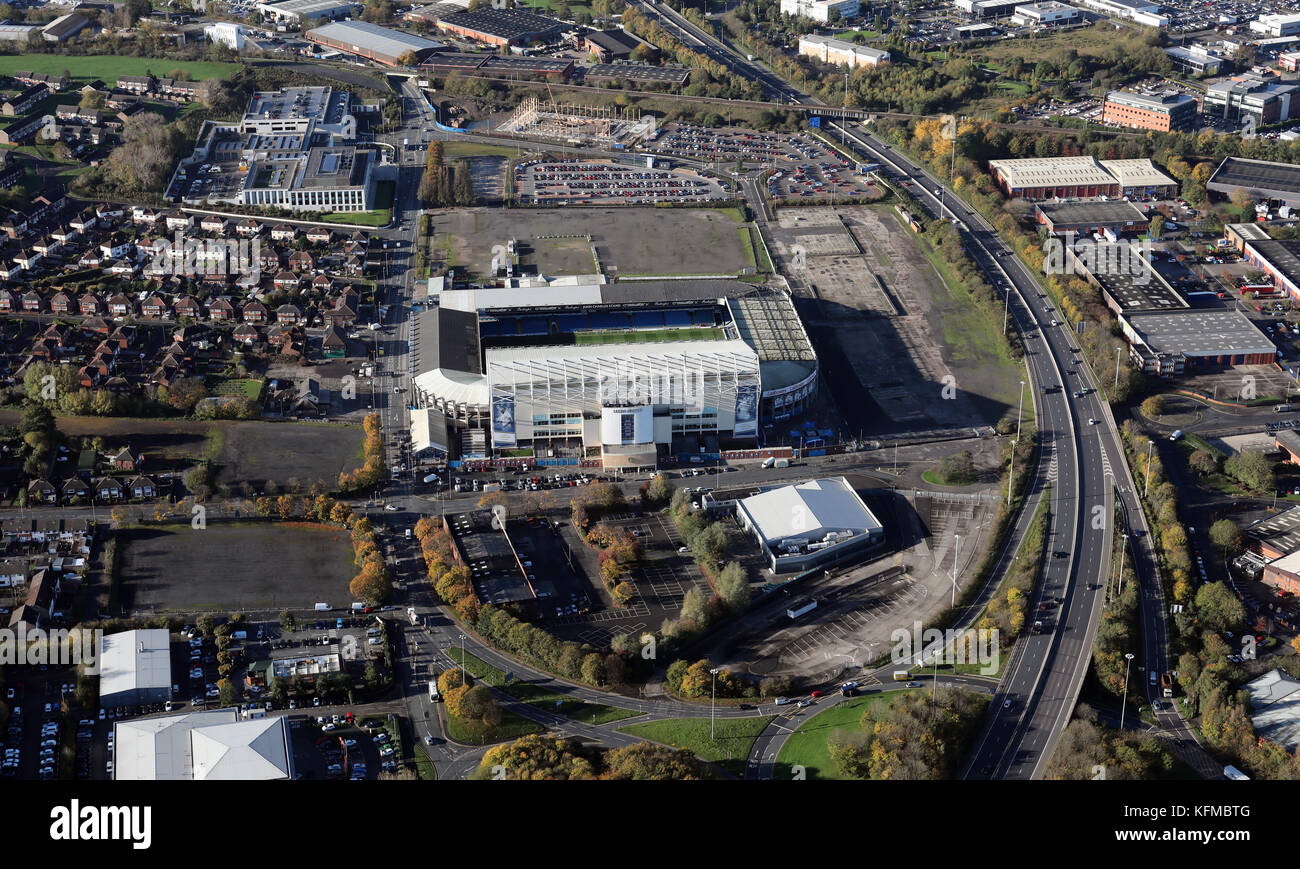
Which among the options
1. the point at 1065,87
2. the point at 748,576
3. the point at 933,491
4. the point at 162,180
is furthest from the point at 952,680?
the point at 1065,87

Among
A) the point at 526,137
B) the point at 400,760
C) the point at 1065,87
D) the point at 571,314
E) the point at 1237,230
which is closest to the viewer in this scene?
the point at 400,760

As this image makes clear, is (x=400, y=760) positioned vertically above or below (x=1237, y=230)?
below

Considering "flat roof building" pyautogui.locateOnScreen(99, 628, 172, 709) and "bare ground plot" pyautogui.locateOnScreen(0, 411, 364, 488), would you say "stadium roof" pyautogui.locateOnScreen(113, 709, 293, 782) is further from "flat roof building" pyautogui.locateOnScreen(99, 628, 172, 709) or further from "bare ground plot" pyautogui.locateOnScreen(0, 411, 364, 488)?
"bare ground plot" pyautogui.locateOnScreen(0, 411, 364, 488)

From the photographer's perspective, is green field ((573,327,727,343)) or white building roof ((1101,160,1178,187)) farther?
white building roof ((1101,160,1178,187))

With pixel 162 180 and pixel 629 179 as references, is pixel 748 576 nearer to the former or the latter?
pixel 629 179

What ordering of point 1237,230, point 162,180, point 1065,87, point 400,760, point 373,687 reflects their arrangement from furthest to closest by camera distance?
point 1065,87, point 162,180, point 1237,230, point 373,687, point 400,760

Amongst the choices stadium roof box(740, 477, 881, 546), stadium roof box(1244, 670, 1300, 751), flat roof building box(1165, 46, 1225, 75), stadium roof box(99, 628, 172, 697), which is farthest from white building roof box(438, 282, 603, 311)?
flat roof building box(1165, 46, 1225, 75)

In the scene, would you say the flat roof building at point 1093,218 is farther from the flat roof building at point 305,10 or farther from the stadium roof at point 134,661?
the flat roof building at point 305,10
